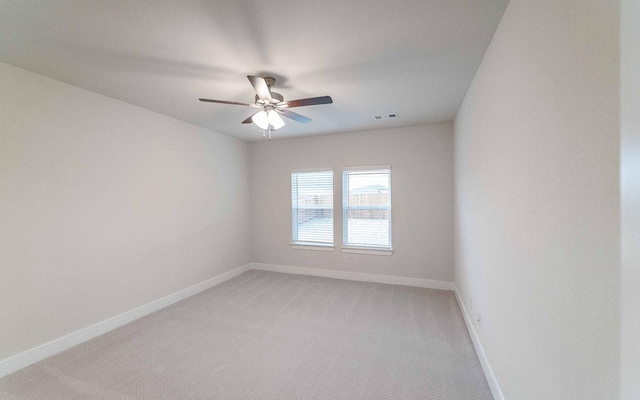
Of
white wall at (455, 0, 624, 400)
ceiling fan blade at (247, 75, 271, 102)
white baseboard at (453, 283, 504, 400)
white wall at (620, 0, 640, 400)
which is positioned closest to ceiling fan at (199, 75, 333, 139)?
ceiling fan blade at (247, 75, 271, 102)

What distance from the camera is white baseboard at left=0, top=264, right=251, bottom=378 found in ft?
7.30

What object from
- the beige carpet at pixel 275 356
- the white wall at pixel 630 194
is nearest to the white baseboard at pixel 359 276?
the beige carpet at pixel 275 356

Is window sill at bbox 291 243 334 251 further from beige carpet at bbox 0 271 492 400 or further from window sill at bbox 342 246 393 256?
beige carpet at bbox 0 271 492 400

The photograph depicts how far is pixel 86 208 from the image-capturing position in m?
2.77

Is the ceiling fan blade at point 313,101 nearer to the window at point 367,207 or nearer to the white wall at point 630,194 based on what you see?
the white wall at point 630,194

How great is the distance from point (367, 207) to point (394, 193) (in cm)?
54

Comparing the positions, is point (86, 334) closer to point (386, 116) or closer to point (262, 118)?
point (262, 118)

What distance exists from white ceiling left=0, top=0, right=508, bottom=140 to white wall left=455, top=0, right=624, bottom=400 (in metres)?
0.42

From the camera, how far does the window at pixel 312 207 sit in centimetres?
488

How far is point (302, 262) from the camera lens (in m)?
4.97

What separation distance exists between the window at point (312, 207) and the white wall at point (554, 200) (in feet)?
10.1

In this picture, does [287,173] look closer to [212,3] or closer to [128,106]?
[128,106]

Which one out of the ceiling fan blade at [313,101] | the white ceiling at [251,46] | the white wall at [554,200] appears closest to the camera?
the white wall at [554,200]

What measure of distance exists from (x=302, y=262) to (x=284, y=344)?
2.37m
